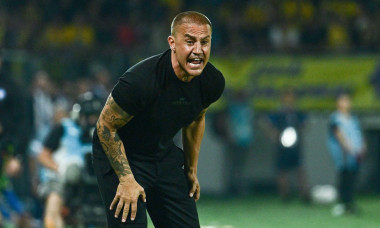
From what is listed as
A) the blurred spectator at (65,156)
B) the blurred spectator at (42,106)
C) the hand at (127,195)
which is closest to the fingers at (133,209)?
the hand at (127,195)

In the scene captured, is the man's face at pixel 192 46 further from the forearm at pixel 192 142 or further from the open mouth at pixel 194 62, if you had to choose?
the forearm at pixel 192 142

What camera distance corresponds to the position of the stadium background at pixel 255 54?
1822 cm

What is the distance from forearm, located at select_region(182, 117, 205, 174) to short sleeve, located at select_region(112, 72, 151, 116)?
850 mm

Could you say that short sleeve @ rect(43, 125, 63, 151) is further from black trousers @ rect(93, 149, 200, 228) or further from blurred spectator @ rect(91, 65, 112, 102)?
blurred spectator @ rect(91, 65, 112, 102)

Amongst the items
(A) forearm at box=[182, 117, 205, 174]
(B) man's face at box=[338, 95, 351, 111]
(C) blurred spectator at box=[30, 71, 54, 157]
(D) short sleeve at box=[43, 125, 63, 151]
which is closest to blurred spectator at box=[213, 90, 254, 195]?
(B) man's face at box=[338, 95, 351, 111]

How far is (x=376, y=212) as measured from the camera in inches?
614

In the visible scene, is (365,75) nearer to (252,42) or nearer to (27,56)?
(252,42)

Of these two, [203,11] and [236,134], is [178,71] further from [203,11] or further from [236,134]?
[203,11]

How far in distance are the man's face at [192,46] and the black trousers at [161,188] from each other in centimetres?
78

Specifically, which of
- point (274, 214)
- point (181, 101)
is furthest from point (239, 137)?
point (181, 101)

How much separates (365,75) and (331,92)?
2.55 feet

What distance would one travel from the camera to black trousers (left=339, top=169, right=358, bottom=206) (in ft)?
51.4

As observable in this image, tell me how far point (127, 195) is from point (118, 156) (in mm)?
277

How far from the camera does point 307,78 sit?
18.5 m
